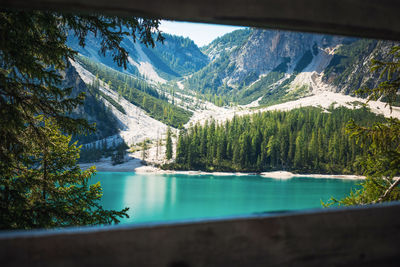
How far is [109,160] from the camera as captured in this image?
79.4 m

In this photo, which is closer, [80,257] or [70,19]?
[80,257]

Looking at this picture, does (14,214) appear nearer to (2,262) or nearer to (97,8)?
(2,262)

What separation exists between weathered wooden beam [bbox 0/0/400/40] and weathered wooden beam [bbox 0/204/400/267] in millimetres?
551

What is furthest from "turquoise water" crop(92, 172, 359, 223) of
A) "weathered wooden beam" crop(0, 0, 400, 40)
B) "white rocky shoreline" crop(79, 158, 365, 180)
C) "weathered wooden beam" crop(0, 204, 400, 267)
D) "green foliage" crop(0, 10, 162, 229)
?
"weathered wooden beam" crop(0, 0, 400, 40)

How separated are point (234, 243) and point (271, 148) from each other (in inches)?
2794

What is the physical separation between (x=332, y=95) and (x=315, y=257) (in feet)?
512

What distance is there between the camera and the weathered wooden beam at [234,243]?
0.72m

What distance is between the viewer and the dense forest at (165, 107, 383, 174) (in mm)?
63744

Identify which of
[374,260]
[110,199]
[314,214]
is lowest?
[110,199]

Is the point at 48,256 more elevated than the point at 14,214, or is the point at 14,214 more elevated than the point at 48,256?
the point at 48,256

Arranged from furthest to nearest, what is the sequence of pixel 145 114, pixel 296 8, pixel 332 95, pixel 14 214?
pixel 332 95, pixel 145 114, pixel 14 214, pixel 296 8

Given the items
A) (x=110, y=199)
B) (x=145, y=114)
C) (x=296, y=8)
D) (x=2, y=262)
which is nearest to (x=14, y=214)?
(x=2, y=262)

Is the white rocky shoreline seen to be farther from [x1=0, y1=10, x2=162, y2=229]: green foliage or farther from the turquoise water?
[x1=0, y1=10, x2=162, y2=229]: green foliage

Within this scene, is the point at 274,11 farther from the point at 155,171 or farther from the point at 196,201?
the point at 155,171
